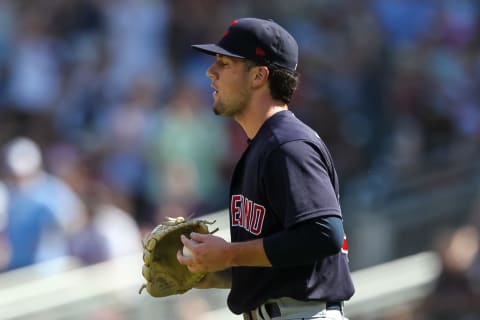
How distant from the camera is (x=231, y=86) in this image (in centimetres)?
437

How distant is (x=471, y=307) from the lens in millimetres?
8734

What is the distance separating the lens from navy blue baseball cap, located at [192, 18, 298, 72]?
14.1 ft

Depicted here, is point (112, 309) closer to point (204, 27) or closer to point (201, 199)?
Result: point (201, 199)

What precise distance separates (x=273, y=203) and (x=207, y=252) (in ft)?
0.91

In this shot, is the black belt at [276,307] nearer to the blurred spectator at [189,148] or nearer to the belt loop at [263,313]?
the belt loop at [263,313]

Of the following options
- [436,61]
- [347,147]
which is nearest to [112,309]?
[347,147]

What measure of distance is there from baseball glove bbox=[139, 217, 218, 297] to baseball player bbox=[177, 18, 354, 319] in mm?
203

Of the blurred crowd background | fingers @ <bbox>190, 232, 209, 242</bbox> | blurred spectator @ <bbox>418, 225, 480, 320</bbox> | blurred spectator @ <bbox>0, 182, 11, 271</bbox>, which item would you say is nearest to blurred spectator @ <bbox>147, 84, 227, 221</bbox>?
the blurred crowd background

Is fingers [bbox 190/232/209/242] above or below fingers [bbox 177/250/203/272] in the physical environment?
above

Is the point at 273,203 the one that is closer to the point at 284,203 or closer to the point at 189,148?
the point at 284,203

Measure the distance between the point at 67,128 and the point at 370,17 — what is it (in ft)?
9.64

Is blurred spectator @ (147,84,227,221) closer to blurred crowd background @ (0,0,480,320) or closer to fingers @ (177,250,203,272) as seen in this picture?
blurred crowd background @ (0,0,480,320)

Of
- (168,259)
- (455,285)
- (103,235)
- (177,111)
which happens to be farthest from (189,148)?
(168,259)

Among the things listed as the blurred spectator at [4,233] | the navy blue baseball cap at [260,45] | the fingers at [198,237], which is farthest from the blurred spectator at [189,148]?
the fingers at [198,237]
